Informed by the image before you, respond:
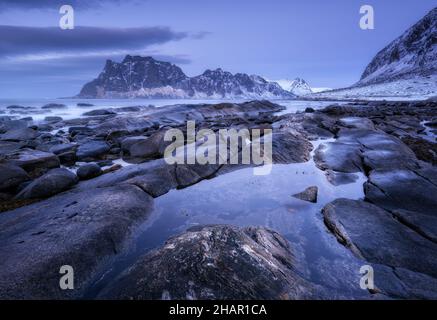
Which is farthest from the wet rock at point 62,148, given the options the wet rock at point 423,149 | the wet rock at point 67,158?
the wet rock at point 423,149

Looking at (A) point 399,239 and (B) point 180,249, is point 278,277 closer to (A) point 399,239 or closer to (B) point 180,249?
(B) point 180,249

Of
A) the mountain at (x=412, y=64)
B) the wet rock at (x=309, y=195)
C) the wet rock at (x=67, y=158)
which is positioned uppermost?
the mountain at (x=412, y=64)

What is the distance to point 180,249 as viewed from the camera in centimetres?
518

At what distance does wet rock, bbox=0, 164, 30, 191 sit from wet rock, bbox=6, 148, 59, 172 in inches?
68.1

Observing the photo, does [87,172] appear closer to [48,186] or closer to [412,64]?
[48,186]

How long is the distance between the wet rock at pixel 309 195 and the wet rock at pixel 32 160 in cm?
1226

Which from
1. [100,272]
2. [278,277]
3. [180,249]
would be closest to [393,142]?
[278,277]

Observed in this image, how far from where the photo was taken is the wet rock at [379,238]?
19.0 feet

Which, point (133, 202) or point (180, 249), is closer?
point (180, 249)

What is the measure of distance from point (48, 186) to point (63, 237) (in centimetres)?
481

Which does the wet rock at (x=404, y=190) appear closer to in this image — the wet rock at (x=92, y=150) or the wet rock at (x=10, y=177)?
the wet rock at (x=10, y=177)

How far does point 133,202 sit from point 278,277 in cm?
548

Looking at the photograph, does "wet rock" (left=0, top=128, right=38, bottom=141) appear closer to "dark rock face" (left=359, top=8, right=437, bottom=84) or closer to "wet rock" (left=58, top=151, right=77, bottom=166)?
"wet rock" (left=58, top=151, right=77, bottom=166)
